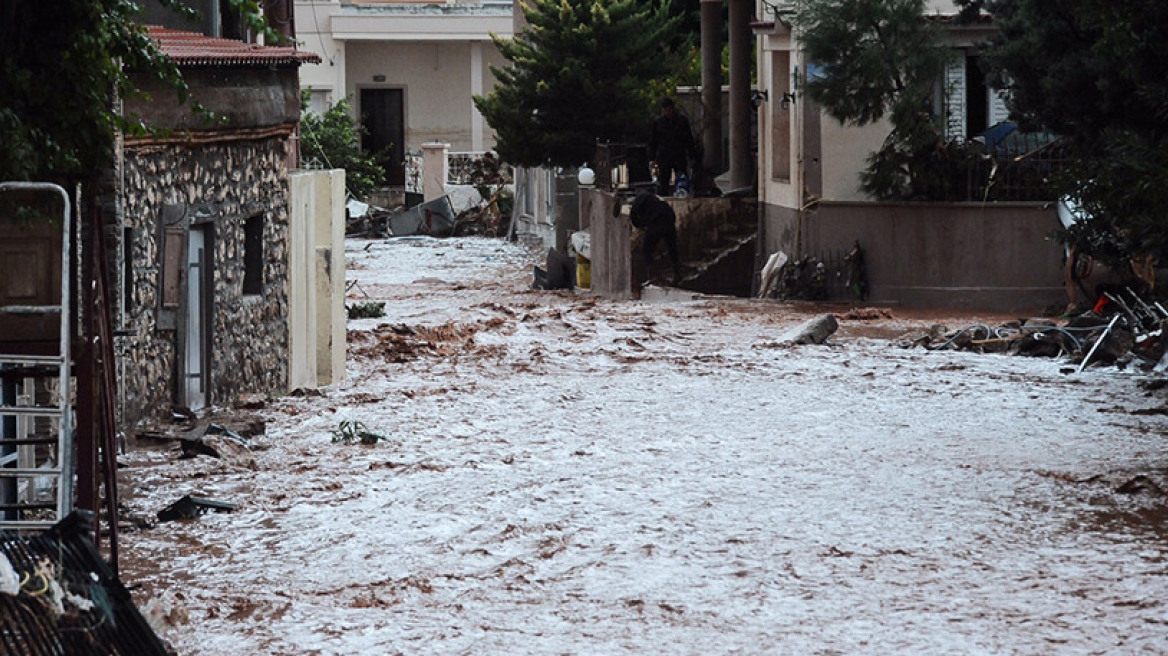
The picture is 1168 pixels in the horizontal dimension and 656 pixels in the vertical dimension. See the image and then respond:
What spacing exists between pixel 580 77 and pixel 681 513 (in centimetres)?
2259

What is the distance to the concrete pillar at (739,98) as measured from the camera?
104 feet

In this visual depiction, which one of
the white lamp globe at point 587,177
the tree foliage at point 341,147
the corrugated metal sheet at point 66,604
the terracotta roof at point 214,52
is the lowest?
the corrugated metal sheet at point 66,604

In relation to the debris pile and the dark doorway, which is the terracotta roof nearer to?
the debris pile

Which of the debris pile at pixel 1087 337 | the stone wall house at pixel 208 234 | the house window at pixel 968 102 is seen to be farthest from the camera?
the house window at pixel 968 102

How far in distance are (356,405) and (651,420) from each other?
2.91 m

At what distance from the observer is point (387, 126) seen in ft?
168

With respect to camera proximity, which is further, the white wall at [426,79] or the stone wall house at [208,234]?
the white wall at [426,79]

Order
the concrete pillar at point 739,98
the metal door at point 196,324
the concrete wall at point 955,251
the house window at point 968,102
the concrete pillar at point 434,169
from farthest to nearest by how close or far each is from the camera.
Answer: the concrete pillar at point 434,169 → the concrete pillar at point 739,98 → the house window at point 968,102 → the concrete wall at point 955,251 → the metal door at point 196,324

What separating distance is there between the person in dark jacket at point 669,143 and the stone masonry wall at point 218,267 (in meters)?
14.6

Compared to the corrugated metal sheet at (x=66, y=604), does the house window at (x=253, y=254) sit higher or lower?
higher

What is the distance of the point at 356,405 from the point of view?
16609 mm

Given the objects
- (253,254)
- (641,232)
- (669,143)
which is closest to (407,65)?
(669,143)

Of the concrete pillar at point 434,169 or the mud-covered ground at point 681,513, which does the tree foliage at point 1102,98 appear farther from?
the concrete pillar at point 434,169

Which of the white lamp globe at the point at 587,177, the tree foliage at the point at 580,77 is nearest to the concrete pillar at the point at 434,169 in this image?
the tree foliage at the point at 580,77
